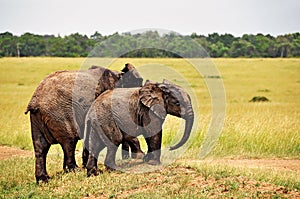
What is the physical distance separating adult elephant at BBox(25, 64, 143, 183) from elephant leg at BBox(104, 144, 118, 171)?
651 mm

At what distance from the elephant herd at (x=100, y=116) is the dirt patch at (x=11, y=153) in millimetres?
3856

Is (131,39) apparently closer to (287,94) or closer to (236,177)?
(236,177)

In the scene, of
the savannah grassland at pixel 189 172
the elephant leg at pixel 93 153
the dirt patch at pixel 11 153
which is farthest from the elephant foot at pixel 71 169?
the dirt patch at pixel 11 153

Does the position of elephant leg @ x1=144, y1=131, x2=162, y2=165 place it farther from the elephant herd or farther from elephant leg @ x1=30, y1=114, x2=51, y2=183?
elephant leg @ x1=30, y1=114, x2=51, y2=183

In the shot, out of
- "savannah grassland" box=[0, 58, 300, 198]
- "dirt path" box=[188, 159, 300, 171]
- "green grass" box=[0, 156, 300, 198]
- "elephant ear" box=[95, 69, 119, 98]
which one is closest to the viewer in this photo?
"green grass" box=[0, 156, 300, 198]

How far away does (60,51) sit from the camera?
2783 inches

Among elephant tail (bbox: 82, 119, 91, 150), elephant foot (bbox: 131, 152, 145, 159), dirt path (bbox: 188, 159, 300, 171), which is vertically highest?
elephant tail (bbox: 82, 119, 91, 150)

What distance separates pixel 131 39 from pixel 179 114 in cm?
782

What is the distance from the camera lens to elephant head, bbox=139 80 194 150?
9.50 meters

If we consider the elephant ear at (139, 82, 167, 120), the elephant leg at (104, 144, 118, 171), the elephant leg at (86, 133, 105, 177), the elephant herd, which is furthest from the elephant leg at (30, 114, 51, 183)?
the elephant ear at (139, 82, 167, 120)

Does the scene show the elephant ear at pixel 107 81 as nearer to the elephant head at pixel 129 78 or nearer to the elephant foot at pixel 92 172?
the elephant head at pixel 129 78

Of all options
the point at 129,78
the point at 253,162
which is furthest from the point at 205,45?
the point at 129,78

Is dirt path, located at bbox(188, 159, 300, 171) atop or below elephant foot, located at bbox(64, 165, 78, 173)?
below

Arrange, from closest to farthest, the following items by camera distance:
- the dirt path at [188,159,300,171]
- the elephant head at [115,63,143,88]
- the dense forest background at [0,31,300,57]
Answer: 1. the elephant head at [115,63,143,88]
2. the dirt path at [188,159,300,171]
3. the dense forest background at [0,31,300,57]
